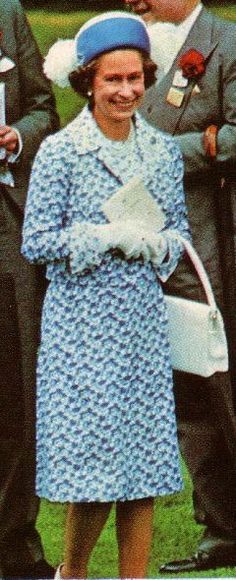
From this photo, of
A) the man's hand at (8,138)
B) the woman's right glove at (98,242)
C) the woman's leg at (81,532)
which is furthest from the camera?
the man's hand at (8,138)

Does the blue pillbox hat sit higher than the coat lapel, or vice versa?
the blue pillbox hat

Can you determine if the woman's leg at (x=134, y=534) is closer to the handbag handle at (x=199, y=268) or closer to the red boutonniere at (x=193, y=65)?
the handbag handle at (x=199, y=268)

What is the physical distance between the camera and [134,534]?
4961 millimetres

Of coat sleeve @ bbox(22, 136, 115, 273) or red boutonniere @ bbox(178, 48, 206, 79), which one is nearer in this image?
coat sleeve @ bbox(22, 136, 115, 273)

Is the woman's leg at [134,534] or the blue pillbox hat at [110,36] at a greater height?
the blue pillbox hat at [110,36]

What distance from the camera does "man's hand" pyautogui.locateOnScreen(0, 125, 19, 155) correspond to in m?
5.38

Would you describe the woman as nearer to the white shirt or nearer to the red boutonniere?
the white shirt

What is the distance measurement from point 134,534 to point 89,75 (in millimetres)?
1255

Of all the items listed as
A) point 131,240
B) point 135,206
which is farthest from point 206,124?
point 131,240

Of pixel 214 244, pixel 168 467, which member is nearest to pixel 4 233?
pixel 214 244

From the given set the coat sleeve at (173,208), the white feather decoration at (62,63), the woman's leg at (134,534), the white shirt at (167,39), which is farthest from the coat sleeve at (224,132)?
the woman's leg at (134,534)

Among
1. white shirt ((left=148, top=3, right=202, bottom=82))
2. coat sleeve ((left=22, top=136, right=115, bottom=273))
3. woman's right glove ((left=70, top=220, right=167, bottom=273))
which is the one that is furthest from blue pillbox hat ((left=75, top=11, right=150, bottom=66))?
woman's right glove ((left=70, top=220, right=167, bottom=273))

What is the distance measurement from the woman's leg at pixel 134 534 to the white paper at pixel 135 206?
0.76 meters

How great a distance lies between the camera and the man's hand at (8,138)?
5.38 m
